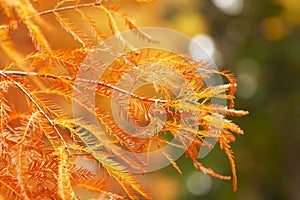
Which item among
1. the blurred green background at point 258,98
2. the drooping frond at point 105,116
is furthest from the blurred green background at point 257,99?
Answer: the drooping frond at point 105,116

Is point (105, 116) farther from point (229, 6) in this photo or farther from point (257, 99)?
point (229, 6)

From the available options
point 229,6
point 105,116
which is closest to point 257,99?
point 229,6

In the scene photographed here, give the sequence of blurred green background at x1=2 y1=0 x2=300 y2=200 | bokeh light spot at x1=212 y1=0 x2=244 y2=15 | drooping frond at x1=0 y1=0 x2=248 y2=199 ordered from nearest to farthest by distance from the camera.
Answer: drooping frond at x1=0 y1=0 x2=248 y2=199 → blurred green background at x1=2 y1=0 x2=300 y2=200 → bokeh light spot at x1=212 y1=0 x2=244 y2=15

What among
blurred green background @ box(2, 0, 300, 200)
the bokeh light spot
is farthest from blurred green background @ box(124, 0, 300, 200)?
the bokeh light spot

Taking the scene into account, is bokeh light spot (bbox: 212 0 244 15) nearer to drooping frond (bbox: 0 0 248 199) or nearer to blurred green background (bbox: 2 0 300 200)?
blurred green background (bbox: 2 0 300 200)

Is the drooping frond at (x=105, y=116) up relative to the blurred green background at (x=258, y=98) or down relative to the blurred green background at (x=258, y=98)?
up

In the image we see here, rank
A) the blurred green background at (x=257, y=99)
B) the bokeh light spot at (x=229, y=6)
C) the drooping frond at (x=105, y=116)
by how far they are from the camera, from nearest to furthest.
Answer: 1. the drooping frond at (x=105, y=116)
2. the blurred green background at (x=257, y=99)
3. the bokeh light spot at (x=229, y=6)

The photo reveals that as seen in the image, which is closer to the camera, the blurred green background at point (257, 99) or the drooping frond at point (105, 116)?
the drooping frond at point (105, 116)

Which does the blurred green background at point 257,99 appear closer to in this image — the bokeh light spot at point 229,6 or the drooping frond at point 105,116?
the bokeh light spot at point 229,6

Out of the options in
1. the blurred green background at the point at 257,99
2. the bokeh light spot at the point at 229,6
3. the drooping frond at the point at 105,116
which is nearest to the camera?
the drooping frond at the point at 105,116
